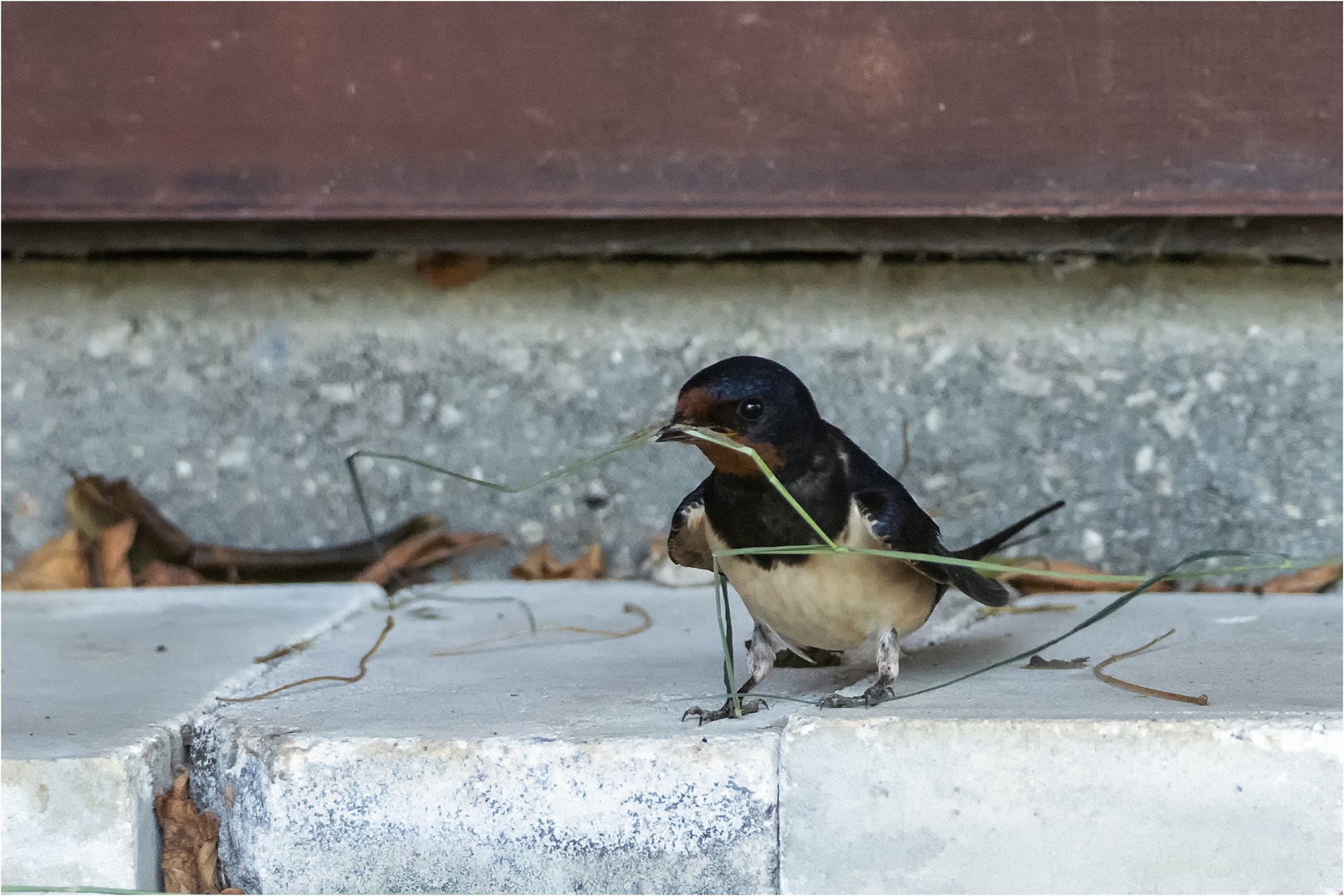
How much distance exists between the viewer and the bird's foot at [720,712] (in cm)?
144

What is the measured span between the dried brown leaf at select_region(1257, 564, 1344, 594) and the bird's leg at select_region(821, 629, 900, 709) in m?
1.09

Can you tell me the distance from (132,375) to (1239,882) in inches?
81.0

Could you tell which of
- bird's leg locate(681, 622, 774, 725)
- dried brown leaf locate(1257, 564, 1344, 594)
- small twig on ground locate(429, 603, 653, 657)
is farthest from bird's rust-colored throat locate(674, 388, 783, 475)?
dried brown leaf locate(1257, 564, 1344, 594)

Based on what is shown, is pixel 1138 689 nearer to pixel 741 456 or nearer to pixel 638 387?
pixel 741 456

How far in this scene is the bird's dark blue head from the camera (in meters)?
1.45

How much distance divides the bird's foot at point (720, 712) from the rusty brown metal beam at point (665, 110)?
3.49 ft

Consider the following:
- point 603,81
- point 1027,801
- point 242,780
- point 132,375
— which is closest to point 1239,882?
point 1027,801

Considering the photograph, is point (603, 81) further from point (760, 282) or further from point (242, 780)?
point (242, 780)

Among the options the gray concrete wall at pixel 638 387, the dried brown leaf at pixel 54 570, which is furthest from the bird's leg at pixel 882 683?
the dried brown leaf at pixel 54 570

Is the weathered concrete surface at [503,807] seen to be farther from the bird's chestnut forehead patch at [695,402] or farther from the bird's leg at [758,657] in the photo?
the bird's chestnut forehead patch at [695,402]

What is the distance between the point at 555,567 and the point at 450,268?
579 mm

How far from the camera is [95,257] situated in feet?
8.37

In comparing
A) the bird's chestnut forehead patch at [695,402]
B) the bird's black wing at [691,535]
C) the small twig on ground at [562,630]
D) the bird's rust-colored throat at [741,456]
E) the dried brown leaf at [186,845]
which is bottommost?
the dried brown leaf at [186,845]

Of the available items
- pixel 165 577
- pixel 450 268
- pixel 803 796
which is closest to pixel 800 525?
pixel 803 796
